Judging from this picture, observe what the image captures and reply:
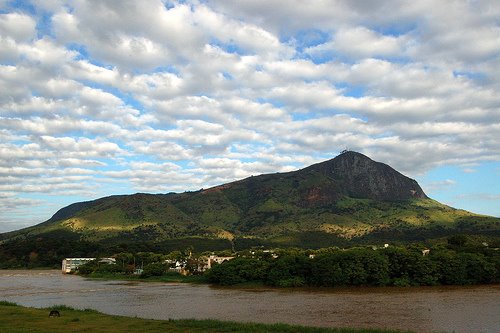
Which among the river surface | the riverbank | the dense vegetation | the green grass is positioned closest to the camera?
the green grass

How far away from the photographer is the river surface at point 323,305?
47469 millimetres

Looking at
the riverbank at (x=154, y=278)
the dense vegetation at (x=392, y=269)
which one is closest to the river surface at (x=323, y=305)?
the dense vegetation at (x=392, y=269)

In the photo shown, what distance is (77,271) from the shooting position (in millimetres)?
158625

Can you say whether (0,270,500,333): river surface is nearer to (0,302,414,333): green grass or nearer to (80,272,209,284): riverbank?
(0,302,414,333): green grass

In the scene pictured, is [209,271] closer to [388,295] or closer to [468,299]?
[388,295]

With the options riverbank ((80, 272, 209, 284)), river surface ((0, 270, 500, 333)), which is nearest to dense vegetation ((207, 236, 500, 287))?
river surface ((0, 270, 500, 333))

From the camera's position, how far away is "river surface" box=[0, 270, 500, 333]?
47469mm

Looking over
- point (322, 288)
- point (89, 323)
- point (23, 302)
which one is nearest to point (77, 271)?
point (23, 302)

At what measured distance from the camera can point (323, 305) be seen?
62000 millimetres

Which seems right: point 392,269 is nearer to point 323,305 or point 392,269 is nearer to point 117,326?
point 323,305

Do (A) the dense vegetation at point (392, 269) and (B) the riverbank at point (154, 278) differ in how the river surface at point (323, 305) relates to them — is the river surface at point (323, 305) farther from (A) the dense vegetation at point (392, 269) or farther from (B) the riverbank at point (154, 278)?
(B) the riverbank at point (154, 278)

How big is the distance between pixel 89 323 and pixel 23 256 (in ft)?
564

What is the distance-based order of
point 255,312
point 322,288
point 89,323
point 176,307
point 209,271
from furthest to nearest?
point 209,271
point 322,288
point 176,307
point 255,312
point 89,323

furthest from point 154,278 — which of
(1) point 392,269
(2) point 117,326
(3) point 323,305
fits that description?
(2) point 117,326
